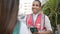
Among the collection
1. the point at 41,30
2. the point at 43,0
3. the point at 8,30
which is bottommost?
the point at 41,30

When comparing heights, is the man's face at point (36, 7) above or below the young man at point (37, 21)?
above

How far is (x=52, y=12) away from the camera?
3.45ft

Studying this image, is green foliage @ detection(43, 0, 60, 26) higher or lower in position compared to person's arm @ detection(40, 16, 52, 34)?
higher

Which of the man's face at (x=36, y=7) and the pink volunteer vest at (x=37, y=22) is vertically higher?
the man's face at (x=36, y=7)

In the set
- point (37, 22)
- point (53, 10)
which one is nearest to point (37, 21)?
point (37, 22)

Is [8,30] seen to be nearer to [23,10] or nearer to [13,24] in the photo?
[13,24]

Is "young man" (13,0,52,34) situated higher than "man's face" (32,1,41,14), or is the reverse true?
"man's face" (32,1,41,14)

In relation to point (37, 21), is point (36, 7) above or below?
above

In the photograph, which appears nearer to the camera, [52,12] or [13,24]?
[13,24]

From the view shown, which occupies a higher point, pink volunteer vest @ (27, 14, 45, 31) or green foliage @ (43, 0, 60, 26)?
green foliage @ (43, 0, 60, 26)

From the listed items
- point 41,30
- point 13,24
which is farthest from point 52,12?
point 13,24

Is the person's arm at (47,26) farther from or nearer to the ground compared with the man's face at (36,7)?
nearer to the ground

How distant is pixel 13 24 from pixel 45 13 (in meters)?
0.59

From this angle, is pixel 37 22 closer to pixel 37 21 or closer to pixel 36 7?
pixel 37 21
